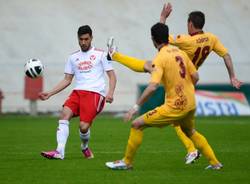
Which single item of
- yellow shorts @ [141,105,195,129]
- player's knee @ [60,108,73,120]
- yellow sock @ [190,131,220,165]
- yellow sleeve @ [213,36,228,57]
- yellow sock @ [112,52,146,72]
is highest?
yellow sleeve @ [213,36,228,57]

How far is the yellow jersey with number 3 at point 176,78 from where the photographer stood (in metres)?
12.1

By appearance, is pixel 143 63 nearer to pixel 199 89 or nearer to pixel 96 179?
pixel 96 179

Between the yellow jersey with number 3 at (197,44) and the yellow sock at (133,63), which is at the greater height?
the yellow jersey with number 3 at (197,44)

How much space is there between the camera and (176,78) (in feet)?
40.1

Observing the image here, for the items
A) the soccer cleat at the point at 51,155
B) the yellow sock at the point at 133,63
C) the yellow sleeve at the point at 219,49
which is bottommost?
the soccer cleat at the point at 51,155

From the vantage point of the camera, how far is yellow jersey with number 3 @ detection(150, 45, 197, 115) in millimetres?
12141

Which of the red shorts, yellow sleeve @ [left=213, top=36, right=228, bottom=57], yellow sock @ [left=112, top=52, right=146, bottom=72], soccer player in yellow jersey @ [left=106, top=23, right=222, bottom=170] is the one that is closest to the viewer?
soccer player in yellow jersey @ [left=106, top=23, right=222, bottom=170]

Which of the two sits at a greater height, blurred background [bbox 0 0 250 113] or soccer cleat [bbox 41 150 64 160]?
blurred background [bbox 0 0 250 113]

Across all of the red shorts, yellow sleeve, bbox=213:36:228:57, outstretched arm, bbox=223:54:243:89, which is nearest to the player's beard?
the red shorts

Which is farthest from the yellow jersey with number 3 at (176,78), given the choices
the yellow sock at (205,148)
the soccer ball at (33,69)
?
the soccer ball at (33,69)

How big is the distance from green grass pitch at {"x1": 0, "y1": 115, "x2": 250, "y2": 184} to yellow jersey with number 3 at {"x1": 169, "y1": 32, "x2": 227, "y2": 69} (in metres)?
1.71

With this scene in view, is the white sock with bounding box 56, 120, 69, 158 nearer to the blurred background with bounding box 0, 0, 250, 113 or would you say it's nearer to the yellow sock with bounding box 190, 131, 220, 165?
the yellow sock with bounding box 190, 131, 220, 165

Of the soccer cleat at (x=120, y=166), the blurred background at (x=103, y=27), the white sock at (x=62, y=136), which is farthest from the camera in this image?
the blurred background at (x=103, y=27)

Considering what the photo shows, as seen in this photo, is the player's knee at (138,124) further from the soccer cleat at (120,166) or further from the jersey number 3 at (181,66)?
the jersey number 3 at (181,66)
